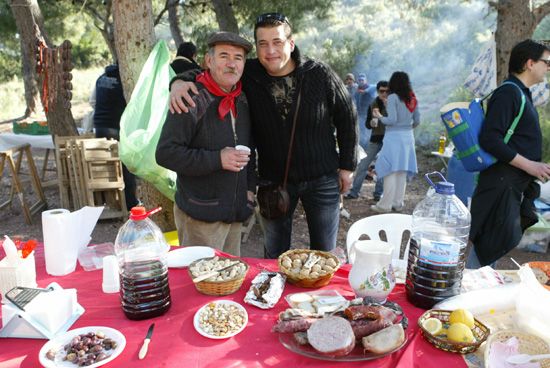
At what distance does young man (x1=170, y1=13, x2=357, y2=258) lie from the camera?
91.0 inches

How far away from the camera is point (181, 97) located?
2.14 metres

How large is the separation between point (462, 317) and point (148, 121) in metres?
2.93

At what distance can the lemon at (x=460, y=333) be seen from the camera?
1309 mm

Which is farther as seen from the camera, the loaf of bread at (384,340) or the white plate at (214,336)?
the white plate at (214,336)

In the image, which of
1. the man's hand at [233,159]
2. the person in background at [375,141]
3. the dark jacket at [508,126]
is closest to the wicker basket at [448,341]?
the man's hand at [233,159]

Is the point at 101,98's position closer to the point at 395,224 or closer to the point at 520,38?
the point at 395,224

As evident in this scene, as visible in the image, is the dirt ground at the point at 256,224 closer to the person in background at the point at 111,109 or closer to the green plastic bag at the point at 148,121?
the person in background at the point at 111,109

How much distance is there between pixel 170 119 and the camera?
84.7 inches

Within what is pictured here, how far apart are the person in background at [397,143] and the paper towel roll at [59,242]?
179 inches

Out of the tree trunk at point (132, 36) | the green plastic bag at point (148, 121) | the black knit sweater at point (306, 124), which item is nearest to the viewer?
the black knit sweater at point (306, 124)

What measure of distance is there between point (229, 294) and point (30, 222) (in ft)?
14.9

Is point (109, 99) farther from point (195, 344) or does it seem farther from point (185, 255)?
point (195, 344)

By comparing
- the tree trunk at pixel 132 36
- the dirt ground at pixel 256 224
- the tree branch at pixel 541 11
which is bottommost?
the dirt ground at pixel 256 224

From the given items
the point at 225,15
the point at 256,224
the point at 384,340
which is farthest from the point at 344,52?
the point at 384,340
